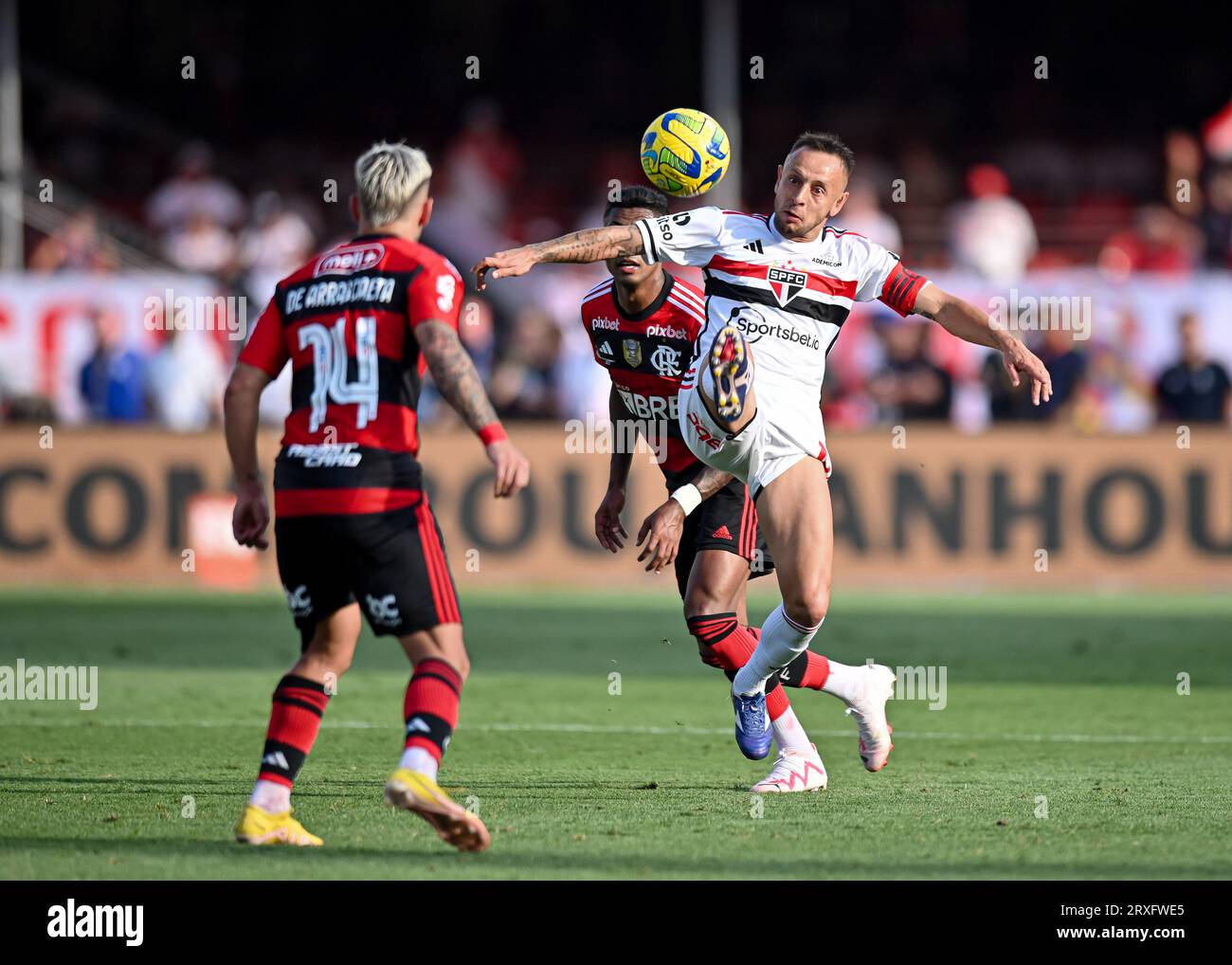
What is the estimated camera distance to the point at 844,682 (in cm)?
812

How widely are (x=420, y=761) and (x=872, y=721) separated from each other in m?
2.65

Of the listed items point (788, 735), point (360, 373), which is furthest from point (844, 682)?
point (360, 373)

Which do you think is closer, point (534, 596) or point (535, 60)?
point (534, 596)

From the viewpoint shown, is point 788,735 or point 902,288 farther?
point 788,735

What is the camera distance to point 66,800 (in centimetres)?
738

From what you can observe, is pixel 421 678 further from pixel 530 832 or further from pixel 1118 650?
pixel 1118 650

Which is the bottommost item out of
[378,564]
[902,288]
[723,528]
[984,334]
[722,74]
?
[378,564]

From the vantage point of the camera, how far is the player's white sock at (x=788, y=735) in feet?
26.4

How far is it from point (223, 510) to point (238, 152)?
10907 millimetres

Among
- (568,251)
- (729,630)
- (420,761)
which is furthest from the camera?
(729,630)

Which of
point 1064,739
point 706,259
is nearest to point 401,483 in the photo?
point 706,259

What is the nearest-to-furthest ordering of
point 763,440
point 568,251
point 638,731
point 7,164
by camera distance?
1. point 568,251
2. point 763,440
3. point 638,731
4. point 7,164

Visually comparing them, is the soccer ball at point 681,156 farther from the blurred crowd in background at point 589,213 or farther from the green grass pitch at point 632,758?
the blurred crowd in background at point 589,213

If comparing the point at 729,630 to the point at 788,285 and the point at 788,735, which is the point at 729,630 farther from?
the point at 788,285
